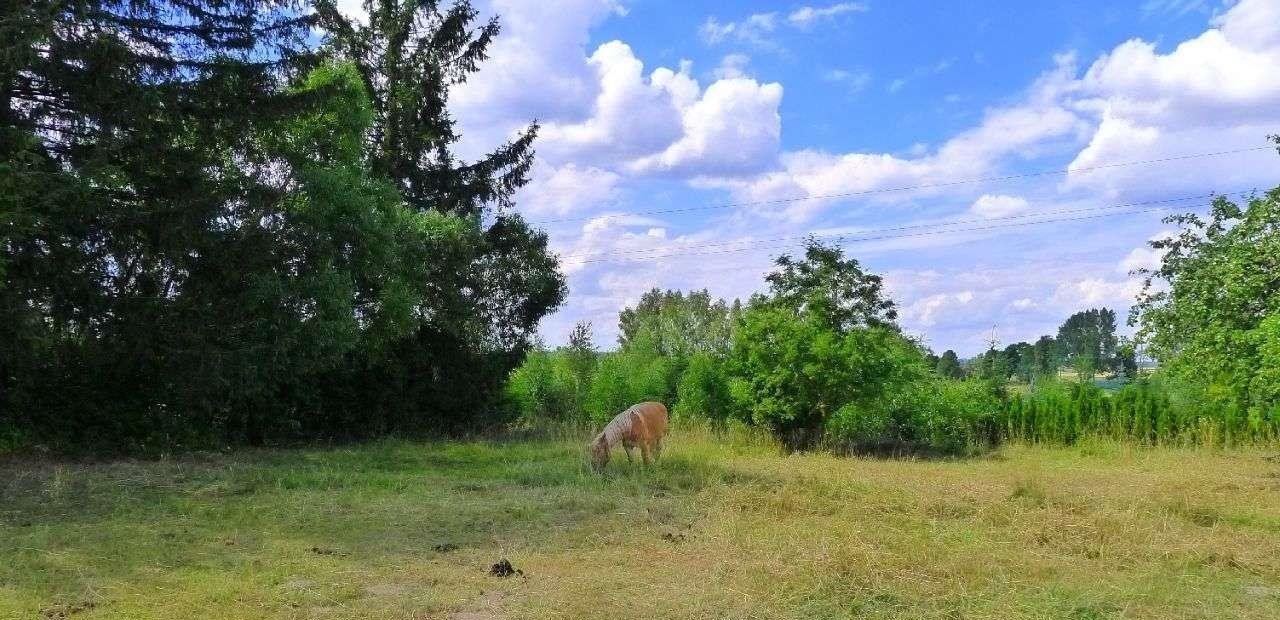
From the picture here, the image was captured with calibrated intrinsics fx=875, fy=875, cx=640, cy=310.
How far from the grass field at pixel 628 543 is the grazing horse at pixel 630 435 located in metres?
0.27

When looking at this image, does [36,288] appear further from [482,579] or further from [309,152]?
[482,579]

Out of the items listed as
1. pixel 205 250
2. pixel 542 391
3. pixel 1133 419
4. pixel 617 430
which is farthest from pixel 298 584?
pixel 1133 419

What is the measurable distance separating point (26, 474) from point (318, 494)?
4051mm

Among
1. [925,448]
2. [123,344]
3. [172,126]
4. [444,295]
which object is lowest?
[925,448]

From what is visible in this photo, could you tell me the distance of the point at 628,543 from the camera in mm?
6203

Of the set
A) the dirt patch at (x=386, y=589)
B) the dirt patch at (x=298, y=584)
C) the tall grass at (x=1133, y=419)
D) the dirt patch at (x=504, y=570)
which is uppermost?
the tall grass at (x=1133, y=419)

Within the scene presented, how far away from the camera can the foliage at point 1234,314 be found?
9836 mm

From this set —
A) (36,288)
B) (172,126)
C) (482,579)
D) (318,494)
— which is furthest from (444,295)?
(482,579)

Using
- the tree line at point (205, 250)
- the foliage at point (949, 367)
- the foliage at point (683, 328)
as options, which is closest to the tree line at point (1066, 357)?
the foliage at point (949, 367)

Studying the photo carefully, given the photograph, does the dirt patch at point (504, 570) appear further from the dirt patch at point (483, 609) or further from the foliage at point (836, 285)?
the foliage at point (836, 285)

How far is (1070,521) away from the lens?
668 cm

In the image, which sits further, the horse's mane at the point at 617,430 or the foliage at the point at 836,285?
the foliage at the point at 836,285

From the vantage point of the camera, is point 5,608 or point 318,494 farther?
point 318,494

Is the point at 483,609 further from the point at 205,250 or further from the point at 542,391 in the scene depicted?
the point at 542,391
